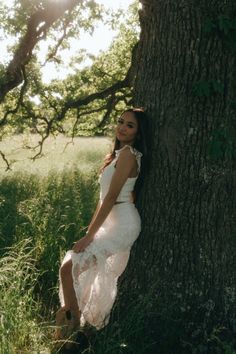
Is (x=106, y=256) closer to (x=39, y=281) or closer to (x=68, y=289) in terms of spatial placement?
(x=68, y=289)

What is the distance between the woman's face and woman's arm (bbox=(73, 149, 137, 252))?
20 centimetres

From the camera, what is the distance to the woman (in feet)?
15.4

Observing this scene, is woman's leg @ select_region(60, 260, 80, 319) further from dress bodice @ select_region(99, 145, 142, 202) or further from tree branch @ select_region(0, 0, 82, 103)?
tree branch @ select_region(0, 0, 82, 103)

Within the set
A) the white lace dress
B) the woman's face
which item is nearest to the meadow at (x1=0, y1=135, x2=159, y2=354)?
the white lace dress

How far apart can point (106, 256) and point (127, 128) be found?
1.26 meters

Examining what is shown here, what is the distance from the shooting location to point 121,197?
16.3ft

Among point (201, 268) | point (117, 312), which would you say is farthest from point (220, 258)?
point (117, 312)

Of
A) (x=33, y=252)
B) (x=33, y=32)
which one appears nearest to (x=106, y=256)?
(x=33, y=252)

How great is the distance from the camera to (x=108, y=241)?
15.9 ft

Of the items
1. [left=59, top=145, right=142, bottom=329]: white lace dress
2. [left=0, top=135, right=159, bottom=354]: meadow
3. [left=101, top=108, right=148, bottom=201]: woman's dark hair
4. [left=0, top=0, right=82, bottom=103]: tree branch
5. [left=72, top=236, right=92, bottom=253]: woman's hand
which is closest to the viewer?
[left=0, top=135, right=159, bottom=354]: meadow

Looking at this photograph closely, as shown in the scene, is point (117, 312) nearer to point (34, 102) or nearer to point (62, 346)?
point (62, 346)

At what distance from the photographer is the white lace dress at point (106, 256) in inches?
189

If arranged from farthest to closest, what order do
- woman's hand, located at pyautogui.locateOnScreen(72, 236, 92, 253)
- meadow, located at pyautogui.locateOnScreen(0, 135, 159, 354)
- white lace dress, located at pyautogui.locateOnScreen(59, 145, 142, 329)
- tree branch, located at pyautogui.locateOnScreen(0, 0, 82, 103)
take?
1. tree branch, located at pyautogui.locateOnScreen(0, 0, 82, 103)
2. white lace dress, located at pyautogui.locateOnScreen(59, 145, 142, 329)
3. woman's hand, located at pyautogui.locateOnScreen(72, 236, 92, 253)
4. meadow, located at pyautogui.locateOnScreen(0, 135, 159, 354)

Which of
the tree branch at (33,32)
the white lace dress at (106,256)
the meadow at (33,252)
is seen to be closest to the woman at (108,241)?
the white lace dress at (106,256)
